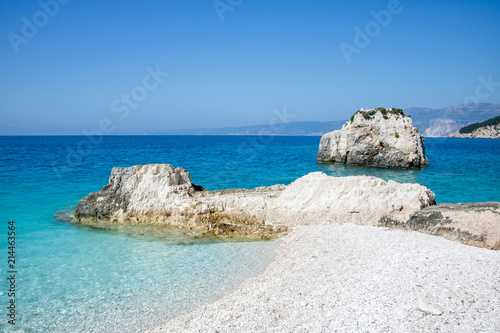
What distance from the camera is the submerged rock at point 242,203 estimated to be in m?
11.1

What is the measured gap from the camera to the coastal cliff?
3738cm

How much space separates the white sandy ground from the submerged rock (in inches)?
87.9

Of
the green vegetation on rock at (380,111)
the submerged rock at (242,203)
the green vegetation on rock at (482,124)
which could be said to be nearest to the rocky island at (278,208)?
the submerged rock at (242,203)

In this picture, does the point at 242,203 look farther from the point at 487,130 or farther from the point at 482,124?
the point at 482,124

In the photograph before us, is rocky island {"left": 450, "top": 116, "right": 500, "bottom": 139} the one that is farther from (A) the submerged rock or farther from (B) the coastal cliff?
(A) the submerged rock

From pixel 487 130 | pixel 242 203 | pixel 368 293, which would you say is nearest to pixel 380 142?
pixel 242 203

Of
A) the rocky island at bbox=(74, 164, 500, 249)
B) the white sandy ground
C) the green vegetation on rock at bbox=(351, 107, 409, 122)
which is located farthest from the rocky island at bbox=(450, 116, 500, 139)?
the white sandy ground

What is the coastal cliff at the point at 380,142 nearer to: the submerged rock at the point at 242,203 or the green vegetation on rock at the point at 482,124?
the submerged rock at the point at 242,203

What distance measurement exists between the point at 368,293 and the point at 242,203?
6776mm

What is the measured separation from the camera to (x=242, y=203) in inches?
482

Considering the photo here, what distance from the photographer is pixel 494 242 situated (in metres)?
8.70

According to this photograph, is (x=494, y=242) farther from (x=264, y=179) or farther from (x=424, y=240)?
(x=264, y=179)

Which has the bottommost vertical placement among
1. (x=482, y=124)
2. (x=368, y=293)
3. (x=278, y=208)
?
(x=368, y=293)

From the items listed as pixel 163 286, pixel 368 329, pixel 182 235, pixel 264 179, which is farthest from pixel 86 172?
pixel 368 329
